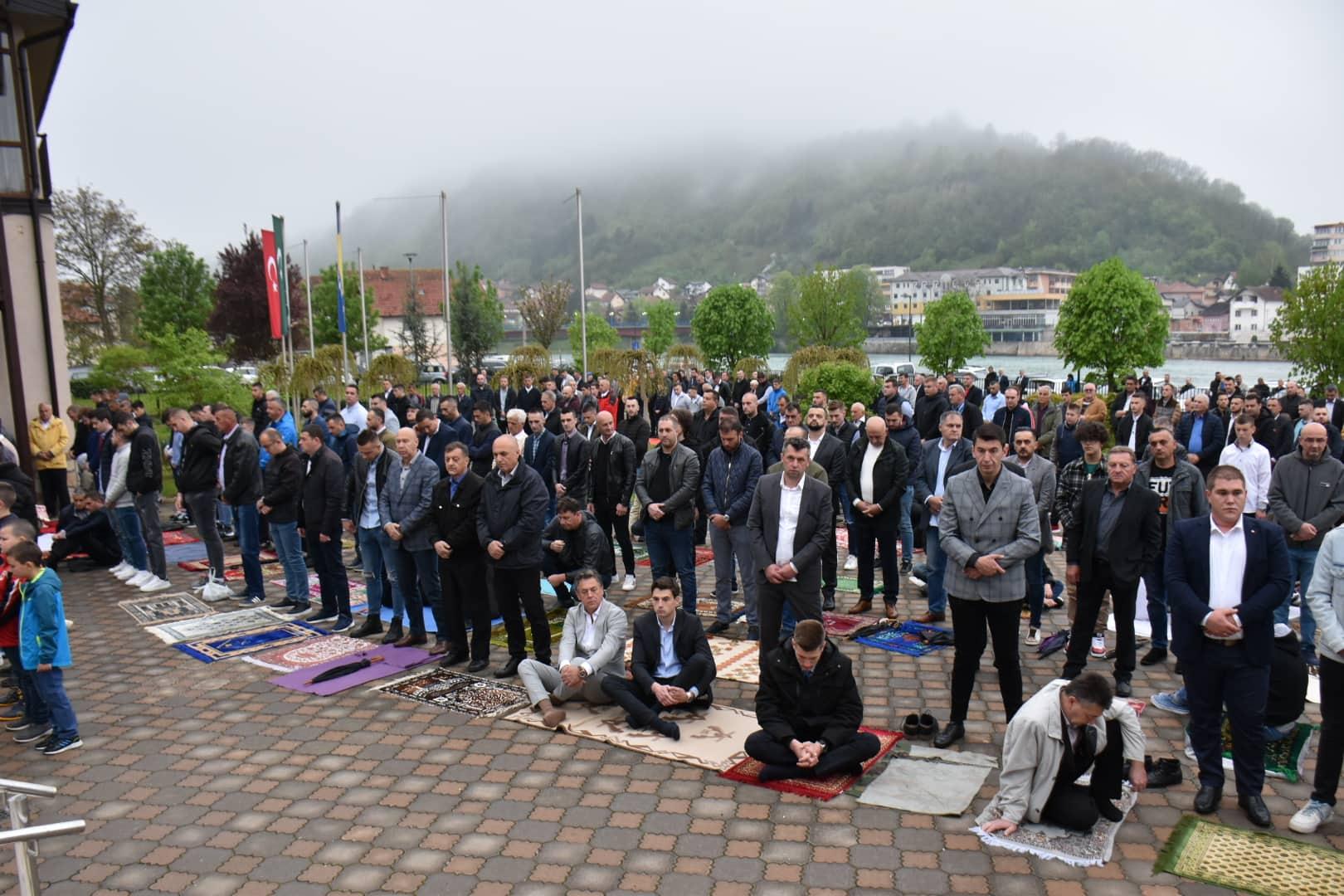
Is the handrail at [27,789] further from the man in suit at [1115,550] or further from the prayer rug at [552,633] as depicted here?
the man in suit at [1115,550]

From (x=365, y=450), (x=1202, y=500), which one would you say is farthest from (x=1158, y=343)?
(x=365, y=450)

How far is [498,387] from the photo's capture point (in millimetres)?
20906

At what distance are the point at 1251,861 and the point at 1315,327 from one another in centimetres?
2252

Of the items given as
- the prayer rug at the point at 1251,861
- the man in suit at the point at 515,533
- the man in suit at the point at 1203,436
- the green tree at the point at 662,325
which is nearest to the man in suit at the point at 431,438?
the man in suit at the point at 515,533

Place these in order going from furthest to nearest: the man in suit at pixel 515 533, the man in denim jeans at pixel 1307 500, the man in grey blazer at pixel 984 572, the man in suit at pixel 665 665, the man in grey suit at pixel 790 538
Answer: the man in suit at pixel 515 533 → the man in denim jeans at pixel 1307 500 → the man in grey suit at pixel 790 538 → the man in suit at pixel 665 665 → the man in grey blazer at pixel 984 572

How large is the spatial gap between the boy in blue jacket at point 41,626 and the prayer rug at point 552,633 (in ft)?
10.8

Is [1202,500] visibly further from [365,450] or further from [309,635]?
[309,635]

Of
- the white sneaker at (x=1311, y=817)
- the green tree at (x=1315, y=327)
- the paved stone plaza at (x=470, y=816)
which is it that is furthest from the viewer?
the green tree at (x=1315, y=327)

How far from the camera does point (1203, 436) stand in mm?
12320

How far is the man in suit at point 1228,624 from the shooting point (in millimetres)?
4812

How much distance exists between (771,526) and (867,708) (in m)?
1.52

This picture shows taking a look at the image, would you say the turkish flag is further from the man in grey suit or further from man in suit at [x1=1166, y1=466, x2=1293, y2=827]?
man in suit at [x1=1166, y1=466, x2=1293, y2=827]

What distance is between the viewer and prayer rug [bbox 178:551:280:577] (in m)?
11.4

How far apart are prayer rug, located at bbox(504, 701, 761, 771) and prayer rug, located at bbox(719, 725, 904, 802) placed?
0.33 ft
